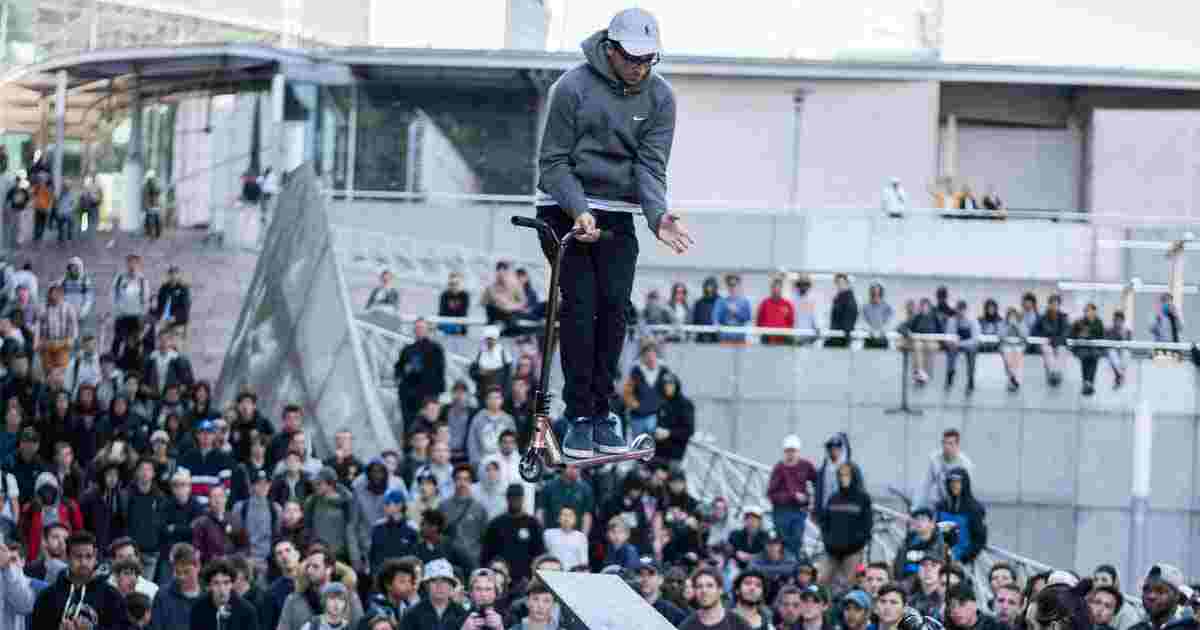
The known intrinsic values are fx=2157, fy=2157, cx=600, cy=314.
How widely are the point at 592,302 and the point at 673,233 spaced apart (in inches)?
27.6

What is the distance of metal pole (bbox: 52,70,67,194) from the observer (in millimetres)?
26891

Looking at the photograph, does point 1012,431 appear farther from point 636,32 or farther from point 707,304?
point 636,32

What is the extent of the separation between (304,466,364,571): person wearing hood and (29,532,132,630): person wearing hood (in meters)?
2.56

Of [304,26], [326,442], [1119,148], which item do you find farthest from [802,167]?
[326,442]

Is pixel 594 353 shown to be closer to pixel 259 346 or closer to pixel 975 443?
pixel 259 346

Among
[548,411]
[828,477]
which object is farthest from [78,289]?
[548,411]

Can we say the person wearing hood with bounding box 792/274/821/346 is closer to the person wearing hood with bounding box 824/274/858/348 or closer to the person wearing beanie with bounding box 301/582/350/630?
the person wearing hood with bounding box 824/274/858/348

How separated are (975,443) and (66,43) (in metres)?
12.1

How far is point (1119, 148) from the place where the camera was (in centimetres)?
3400

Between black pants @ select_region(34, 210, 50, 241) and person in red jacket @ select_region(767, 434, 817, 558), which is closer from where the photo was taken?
person in red jacket @ select_region(767, 434, 817, 558)

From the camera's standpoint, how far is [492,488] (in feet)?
54.5

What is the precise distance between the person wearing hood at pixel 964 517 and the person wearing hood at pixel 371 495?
4488mm

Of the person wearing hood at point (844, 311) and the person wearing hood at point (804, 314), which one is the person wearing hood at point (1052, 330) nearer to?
the person wearing hood at point (844, 311)

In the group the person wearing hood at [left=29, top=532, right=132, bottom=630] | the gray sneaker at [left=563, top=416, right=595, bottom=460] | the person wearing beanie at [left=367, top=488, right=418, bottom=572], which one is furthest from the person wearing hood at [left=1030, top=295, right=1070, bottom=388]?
the gray sneaker at [left=563, top=416, right=595, bottom=460]
